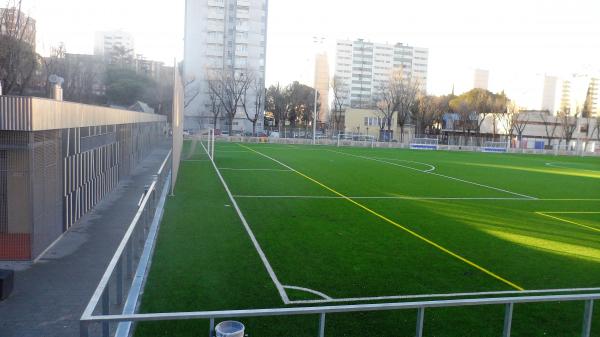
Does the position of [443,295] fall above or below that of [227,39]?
below

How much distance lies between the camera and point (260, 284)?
974cm

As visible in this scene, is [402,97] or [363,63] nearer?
[402,97]

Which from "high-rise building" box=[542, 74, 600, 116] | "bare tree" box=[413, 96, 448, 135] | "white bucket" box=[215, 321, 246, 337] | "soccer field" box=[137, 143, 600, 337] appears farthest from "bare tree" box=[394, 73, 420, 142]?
"white bucket" box=[215, 321, 246, 337]

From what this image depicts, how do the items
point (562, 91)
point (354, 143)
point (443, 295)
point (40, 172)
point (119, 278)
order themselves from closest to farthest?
1. point (119, 278)
2. point (443, 295)
3. point (40, 172)
4. point (354, 143)
5. point (562, 91)

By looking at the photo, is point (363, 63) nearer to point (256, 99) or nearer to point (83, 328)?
point (256, 99)

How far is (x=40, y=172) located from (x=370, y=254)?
7267 millimetres

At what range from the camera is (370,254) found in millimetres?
12477

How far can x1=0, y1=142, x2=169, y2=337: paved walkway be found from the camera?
24.6ft

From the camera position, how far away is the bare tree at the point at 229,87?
87625 millimetres

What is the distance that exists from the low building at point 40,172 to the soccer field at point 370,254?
240 centimetres

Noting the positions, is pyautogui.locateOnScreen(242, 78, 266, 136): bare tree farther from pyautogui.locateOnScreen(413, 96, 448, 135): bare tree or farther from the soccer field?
the soccer field

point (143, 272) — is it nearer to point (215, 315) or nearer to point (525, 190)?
point (215, 315)

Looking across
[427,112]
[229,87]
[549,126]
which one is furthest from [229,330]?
[427,112]

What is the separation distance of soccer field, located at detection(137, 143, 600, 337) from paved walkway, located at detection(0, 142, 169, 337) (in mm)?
1083
